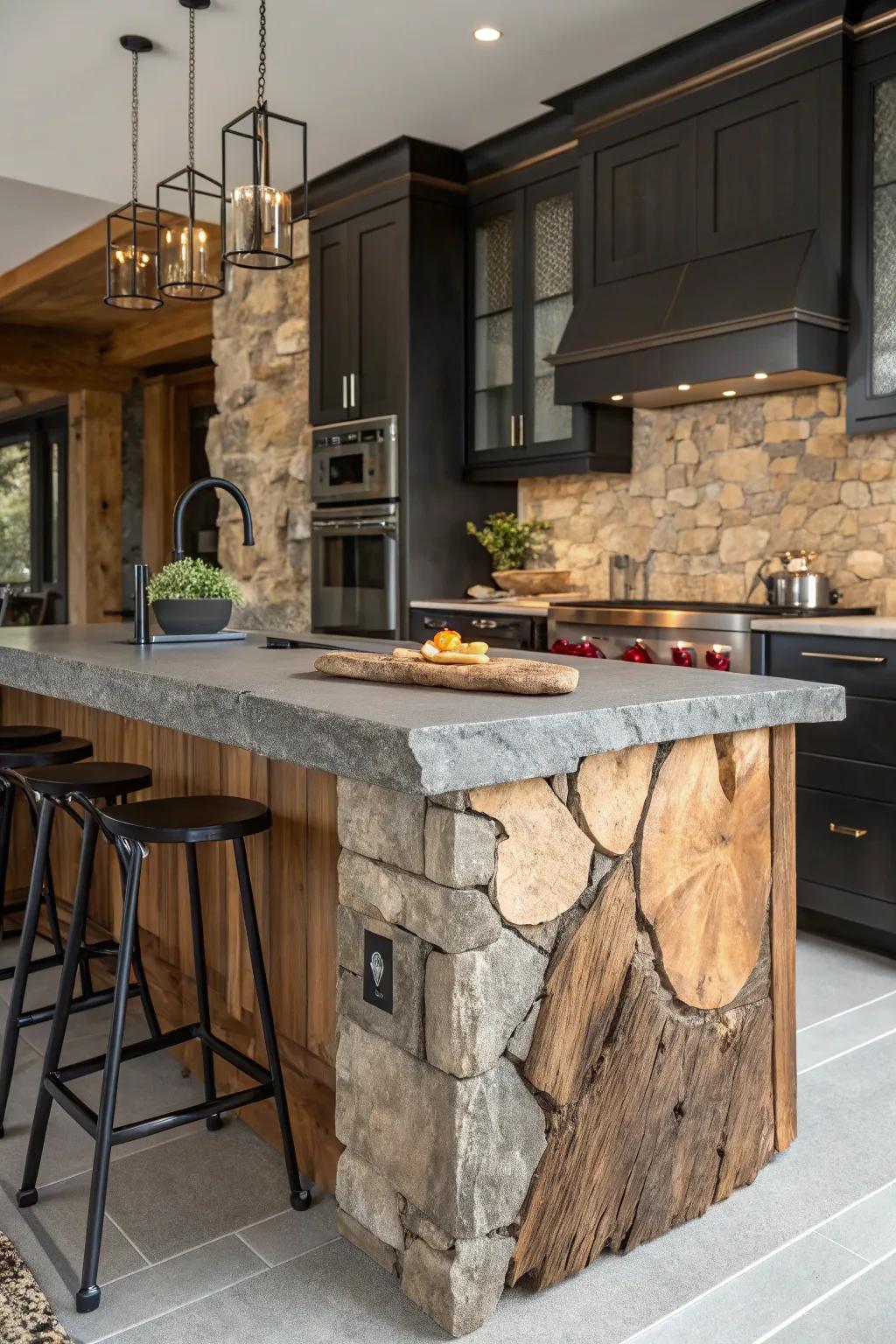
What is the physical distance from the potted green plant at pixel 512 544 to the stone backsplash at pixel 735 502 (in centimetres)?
9

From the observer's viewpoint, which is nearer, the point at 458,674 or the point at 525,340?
the point at 458,674

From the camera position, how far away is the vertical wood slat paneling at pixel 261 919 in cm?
207

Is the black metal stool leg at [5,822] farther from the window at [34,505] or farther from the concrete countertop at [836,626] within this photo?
the window at [34,505]

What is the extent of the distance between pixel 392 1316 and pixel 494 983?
1.80ft

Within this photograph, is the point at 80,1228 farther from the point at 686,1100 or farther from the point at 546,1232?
the point at 686,1100

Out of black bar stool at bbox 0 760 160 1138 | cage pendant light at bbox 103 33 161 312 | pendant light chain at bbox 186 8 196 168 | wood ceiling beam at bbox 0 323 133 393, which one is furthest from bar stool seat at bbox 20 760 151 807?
wood ceiling beam at bbox 0 323 133 393

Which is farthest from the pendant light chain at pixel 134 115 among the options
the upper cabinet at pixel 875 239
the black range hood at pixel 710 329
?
the upper cabinet at pixel 875 239

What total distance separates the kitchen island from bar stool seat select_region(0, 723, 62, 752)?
91 centimetres

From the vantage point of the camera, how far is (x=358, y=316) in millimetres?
5219

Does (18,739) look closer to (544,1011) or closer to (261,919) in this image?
(261,919)

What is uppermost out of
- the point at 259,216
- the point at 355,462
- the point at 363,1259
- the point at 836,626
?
the point at 259,216

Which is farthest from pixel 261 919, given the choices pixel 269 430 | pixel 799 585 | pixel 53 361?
pixel 53 361

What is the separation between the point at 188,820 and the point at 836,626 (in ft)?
7.05

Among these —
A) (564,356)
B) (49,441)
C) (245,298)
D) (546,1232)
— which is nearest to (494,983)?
(546,1232)
